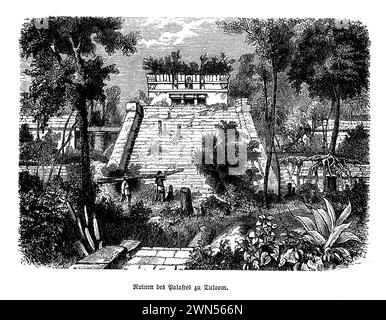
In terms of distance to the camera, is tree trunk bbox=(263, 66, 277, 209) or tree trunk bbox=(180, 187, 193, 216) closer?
tree trunk bbox=(180, 187, 193, 216)

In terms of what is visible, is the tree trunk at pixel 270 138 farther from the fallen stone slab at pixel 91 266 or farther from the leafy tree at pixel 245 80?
the fallen stone slab at pixel 91 266

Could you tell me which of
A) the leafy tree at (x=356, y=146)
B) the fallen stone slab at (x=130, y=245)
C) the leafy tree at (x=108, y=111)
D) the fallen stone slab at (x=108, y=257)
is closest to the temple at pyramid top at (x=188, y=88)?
the leafy tree at (x=108, y=111)

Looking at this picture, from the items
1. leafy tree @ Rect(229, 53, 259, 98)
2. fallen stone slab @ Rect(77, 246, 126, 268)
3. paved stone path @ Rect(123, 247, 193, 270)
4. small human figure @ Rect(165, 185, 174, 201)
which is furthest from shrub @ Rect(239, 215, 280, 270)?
leafy tree @ Rect(229, 53, 259, 98)

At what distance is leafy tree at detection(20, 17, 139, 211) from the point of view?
673 centimetres

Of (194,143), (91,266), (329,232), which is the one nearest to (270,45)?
(194,143)

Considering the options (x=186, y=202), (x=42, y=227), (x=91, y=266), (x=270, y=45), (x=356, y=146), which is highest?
(x=270, y=45)

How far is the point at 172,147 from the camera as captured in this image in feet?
22.7

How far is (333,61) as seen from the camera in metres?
6.93

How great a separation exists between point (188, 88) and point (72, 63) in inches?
53.0

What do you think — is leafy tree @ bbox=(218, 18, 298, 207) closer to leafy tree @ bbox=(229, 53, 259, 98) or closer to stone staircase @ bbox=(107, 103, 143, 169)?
leafy tree @ bbox=(229, 53, 259, 98)

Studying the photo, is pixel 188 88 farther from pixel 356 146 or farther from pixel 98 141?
pixel 356 146

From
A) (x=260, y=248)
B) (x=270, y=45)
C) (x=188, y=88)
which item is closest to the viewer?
(x=260, y=248)

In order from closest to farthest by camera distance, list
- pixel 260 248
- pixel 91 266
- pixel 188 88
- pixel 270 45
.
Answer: pixel 91 266
pixel 260 248
pixel 270 45
pixel 188 88

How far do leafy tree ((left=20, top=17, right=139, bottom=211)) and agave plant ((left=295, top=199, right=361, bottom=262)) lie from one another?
2.50 metres
